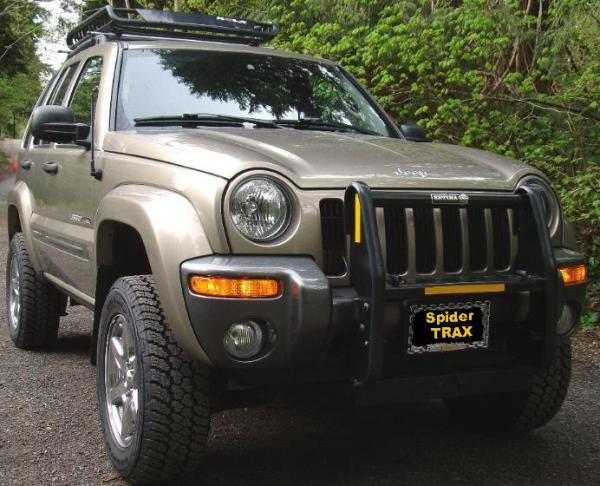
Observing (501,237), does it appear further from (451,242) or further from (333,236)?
(333,236)

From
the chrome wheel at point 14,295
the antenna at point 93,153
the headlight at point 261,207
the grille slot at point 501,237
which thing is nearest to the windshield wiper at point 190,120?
the antenna at point 93,153

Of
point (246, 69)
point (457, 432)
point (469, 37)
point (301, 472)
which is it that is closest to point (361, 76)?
point (469, 37)

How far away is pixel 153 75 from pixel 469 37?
12.4 feet

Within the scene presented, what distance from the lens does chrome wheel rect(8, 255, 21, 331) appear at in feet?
18.5

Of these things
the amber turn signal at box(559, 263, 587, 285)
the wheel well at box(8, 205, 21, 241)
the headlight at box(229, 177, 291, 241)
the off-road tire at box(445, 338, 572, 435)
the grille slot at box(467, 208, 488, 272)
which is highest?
the headlight at box(229, 177, 291, 241)

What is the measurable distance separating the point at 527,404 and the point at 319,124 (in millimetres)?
1730

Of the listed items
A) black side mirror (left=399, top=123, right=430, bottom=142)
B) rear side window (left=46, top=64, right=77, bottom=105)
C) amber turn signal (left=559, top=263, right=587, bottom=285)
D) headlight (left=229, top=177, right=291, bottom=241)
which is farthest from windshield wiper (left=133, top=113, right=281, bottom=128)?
amber turn signal (left=559, top=263, right=587, bottom=285)

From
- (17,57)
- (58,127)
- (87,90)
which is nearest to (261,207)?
(58,127)

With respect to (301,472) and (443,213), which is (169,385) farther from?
(443,213)

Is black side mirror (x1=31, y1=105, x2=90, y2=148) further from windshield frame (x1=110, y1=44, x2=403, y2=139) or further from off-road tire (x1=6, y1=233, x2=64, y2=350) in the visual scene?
off-road tire (x1=6, y1=233, x2=64, y2=350)

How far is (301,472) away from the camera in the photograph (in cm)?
347

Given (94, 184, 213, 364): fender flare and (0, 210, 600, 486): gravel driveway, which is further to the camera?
(0, 210, 600, 486): gravel driveway

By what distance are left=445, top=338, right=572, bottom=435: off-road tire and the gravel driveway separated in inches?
3.3

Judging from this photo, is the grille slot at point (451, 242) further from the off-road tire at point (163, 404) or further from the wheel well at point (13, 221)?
the wheel well at point (13, 221)
